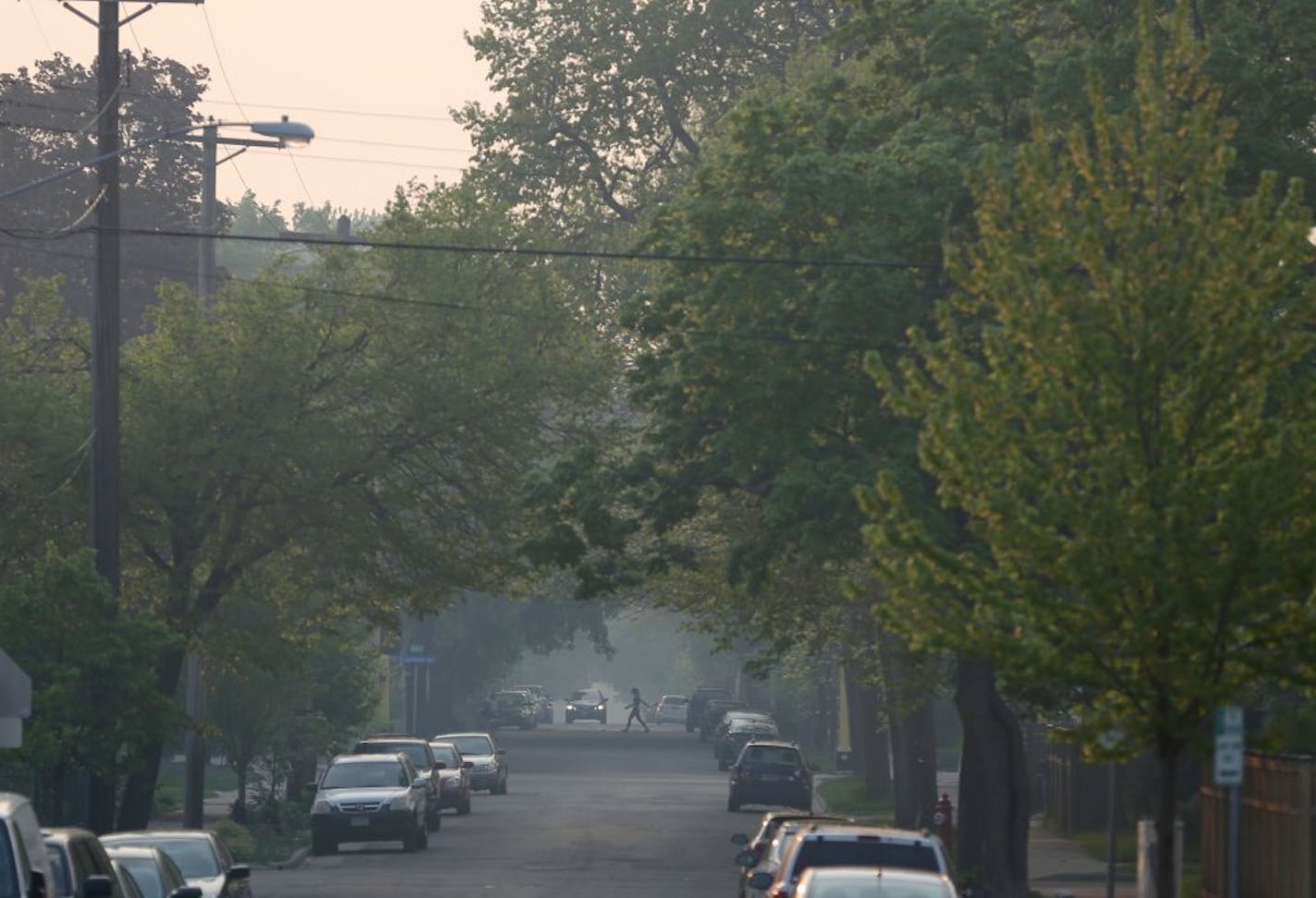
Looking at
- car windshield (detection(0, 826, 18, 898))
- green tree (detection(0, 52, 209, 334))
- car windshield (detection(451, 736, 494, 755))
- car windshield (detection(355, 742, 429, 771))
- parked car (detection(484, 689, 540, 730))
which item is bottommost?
parked car (detection(484, 689, 540, 730))

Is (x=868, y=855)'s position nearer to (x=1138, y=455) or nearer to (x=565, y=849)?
(x=1138, y=455)

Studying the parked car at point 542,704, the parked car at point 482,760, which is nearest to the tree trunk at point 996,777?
the parked car at point 482,760

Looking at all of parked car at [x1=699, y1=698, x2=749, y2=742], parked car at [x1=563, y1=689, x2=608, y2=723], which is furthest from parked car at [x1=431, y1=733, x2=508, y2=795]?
parked car at [x1=563, y1=689, x2=608, y2=723]

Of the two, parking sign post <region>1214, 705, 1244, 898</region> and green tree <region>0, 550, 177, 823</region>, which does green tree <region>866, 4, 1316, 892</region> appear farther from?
green tree <region>0, 550, 177, 823</region>

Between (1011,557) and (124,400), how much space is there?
19.6 m

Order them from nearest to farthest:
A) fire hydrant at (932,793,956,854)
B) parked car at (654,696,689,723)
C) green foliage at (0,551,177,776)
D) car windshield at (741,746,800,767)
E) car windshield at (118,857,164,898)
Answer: car windshield at (118,857,164,898) < green foliage at (0,551,177,776) < fire hydrant at (932,793,956,854) < car windshield at (741,746,800,767) < parked car at (654,696,689,723)

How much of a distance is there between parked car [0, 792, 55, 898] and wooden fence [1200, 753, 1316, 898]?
44.1ft

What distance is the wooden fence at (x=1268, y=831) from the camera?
2316cm

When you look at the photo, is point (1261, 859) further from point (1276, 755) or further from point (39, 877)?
point (39, 877)

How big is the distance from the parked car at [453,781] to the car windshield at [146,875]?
95.7 feet

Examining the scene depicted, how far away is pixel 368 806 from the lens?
4000 centimetres

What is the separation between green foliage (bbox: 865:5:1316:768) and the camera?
16453 millimetres

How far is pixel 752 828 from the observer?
4694 cm

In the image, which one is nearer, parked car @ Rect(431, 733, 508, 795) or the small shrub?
the small shrub
